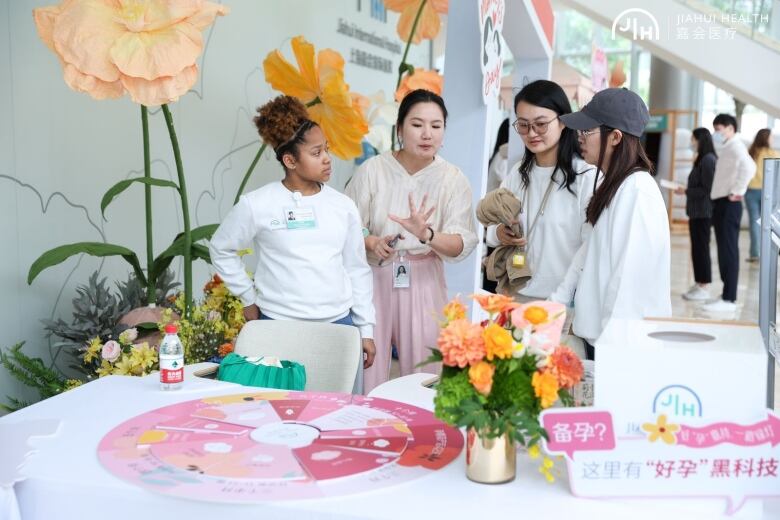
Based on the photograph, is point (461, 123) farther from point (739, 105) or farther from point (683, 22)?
point (739, 105)

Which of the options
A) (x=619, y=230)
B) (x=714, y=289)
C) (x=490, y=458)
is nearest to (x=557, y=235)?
(x=619, y=230)

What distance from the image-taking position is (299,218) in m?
2.82

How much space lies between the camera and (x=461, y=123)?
396 centimetres

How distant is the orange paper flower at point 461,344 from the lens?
1.42 metres

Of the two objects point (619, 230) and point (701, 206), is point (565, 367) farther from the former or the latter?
point (701, 206)

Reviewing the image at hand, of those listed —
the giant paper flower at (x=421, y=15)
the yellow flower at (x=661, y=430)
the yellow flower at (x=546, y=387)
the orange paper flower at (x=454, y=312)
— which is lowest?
the yellow flower at (x=661, y=430)

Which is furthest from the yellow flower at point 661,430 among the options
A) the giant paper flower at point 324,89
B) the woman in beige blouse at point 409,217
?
the giant paper flower at point 324,89

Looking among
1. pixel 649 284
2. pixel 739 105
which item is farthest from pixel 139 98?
pixel 739 105

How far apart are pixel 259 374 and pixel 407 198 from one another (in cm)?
114

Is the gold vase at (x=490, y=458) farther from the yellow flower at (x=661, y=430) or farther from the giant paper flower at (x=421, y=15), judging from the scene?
the giant paper flower at (x=421, y=15)

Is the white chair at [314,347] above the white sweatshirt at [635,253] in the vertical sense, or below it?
below

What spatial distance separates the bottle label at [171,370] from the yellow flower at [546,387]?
106 centimetres

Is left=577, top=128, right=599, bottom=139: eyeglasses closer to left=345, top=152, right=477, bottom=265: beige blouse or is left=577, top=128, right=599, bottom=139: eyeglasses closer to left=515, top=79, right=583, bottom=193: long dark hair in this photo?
left=515, top=79, right=583, bottom=193: long dark hair

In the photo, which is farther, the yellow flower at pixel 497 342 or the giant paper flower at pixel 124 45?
the giant paper flower at pixel 124 45
